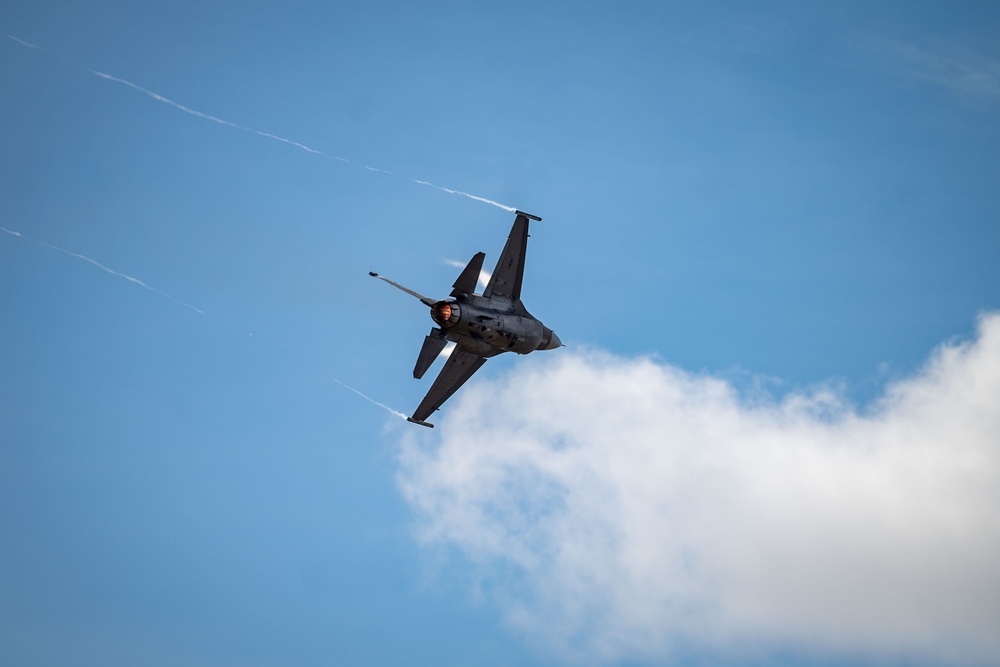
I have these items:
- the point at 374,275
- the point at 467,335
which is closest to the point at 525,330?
the point at 467,335

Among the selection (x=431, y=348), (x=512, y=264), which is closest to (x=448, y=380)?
(x=431, y=348)

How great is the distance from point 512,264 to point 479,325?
15.8 feet

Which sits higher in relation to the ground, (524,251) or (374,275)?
(524,251)

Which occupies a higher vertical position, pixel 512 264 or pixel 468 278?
pixel 512 264

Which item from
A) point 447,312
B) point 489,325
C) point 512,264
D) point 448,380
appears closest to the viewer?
point 447,312

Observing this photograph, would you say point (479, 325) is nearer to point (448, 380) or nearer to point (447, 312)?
point (447, 312)

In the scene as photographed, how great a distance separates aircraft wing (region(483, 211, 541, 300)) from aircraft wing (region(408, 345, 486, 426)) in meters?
4.13

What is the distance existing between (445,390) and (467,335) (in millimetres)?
5560

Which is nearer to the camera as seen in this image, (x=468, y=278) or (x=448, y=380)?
(x=468, y=278)

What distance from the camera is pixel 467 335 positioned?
95.0 metres

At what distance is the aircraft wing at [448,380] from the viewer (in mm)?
99062

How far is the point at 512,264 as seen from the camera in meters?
97.6

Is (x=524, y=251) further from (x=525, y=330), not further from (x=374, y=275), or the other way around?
(x=374, y=275)

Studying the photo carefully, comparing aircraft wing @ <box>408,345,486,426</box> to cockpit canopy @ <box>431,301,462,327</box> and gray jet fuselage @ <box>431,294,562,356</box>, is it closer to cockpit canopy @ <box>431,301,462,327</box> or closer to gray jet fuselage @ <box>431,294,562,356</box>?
gray jet fuselage @ <box>431,294,562,356</box>
